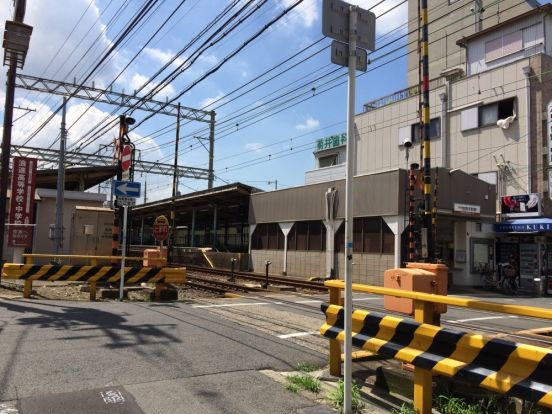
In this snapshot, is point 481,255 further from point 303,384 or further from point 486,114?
point 303,384

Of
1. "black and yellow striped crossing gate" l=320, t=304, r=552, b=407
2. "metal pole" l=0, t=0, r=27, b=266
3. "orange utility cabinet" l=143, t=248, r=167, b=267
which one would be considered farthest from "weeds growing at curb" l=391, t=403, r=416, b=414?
"metal pole" l=0, t=0, r=27, b=266

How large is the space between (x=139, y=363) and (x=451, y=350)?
366cm

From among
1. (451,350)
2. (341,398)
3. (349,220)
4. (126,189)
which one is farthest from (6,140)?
(451,350)

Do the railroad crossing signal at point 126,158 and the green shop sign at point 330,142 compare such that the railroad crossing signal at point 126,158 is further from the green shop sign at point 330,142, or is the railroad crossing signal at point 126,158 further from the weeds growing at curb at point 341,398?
the green shop sign at point 330,142

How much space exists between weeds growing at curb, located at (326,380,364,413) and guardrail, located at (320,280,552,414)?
0.47m

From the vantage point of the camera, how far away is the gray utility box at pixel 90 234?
867 inches

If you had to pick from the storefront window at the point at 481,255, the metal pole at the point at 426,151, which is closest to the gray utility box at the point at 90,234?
the metal pole at the point at 426,151

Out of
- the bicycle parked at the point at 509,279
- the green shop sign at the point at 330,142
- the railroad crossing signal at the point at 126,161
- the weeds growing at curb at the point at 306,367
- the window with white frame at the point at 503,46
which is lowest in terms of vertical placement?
the weeds growing at curb at the point at 306,367

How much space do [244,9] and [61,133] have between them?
48.5 feet

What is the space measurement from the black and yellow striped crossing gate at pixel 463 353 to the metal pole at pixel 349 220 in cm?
52

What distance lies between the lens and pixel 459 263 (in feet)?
76.6

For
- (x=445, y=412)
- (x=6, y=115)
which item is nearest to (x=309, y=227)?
(x=6, y=115)

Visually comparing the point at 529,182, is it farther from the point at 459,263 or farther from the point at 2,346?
the point at 2,346

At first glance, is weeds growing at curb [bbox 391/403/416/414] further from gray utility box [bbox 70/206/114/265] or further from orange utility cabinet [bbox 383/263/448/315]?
gray utility box [bbox 70/206/114/265]
